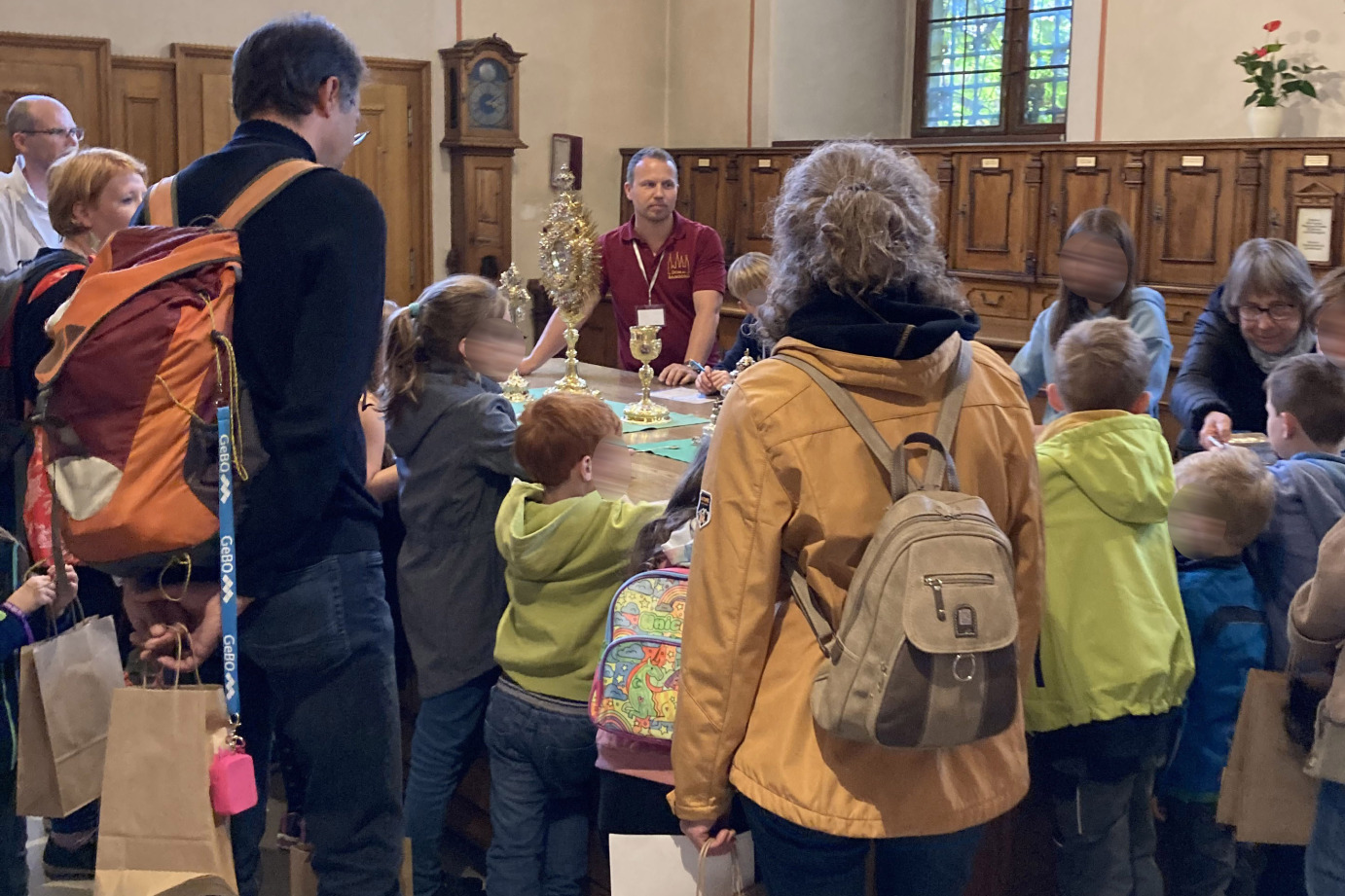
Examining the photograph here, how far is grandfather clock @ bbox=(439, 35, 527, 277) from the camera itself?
8094 mm

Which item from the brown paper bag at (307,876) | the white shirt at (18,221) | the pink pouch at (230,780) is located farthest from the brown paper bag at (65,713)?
the white shirt at (18,221)

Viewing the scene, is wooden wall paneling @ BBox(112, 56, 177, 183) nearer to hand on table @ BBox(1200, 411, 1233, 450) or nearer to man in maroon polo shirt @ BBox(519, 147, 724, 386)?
man in maroon polo shirt @ BBox(519, 147, 724, 386)

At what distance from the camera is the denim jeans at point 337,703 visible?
1779 millimetres

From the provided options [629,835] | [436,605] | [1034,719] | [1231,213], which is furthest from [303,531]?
[1231,213]

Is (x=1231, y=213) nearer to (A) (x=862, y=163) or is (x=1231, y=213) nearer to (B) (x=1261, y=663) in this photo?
(B) (x=1261, y=663)

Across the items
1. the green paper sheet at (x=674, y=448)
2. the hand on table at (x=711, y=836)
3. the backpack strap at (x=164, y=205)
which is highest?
the backpack strap at (x=164, y=205)

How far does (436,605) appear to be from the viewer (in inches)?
99.7

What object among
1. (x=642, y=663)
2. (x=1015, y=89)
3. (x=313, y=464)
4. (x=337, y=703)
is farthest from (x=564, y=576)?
(x=1015, y=89)

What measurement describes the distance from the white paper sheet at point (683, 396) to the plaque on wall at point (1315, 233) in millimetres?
3325

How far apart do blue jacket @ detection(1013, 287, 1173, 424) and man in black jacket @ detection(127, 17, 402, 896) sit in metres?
1.79

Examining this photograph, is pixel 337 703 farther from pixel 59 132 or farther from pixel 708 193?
pixel 708 193

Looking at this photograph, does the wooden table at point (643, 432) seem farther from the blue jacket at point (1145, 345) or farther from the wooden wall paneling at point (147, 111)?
the wooden wall paneling at point (147, 111)

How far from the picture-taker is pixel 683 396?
4391 millimetres

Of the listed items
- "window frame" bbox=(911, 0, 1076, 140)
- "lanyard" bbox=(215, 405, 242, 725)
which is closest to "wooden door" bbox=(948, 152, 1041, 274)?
"window frame" bbox=(911, 0, 1076, 140)
